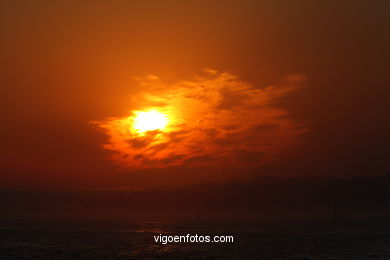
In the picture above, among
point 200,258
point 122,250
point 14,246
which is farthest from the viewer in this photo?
point 14,246

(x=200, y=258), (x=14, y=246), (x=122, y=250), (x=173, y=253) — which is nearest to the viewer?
(x=200, y=258)

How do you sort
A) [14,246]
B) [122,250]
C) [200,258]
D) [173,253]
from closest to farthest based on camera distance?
[200,258] < [173,253] < [122,250] < [14,246]

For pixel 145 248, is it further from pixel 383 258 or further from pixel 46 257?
pixel 383 258

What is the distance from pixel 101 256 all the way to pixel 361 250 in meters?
50.5

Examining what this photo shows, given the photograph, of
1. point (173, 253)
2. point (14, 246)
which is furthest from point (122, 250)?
point (14, 246)

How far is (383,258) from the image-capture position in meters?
70.7

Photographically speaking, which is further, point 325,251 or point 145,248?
point 145,248

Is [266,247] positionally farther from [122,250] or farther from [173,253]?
[122,250]

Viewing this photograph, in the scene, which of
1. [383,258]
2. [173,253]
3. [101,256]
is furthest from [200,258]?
[383,258]

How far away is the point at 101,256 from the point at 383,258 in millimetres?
48318

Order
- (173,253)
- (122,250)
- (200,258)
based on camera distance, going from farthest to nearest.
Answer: (122,250) → (173,253) → (200,258)

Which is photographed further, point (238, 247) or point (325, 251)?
point (238, 247)

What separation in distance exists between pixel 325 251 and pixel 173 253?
97.5ft

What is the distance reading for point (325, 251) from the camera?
82.1 metres
